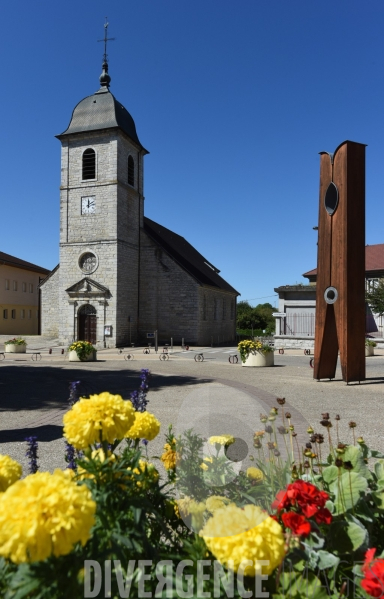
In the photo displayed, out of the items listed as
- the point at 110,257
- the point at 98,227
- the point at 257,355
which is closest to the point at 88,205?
the point at 98,227

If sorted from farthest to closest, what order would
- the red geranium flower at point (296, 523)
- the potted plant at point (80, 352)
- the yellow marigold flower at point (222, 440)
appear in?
the potted plant at point (80, 352)
the yellow marigold flower at point (222, 440)
the red geranium flower at point (296, 523)

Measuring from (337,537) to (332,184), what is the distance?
38.0 feet

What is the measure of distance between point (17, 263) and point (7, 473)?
45.1 metres

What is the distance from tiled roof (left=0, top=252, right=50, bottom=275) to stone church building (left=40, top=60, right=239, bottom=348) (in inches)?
383

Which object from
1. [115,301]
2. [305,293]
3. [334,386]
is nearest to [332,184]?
[334,386]

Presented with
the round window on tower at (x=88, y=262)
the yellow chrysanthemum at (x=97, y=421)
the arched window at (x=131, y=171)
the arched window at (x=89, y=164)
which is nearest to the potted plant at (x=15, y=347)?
the round window on tower at (x=88, y=262)

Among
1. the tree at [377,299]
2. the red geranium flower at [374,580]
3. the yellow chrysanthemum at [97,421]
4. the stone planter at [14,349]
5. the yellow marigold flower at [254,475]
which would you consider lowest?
the stone planter at [14,349]

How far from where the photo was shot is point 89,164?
31438mm

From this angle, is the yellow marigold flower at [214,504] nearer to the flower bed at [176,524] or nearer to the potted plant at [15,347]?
the flower bed at [176,524]

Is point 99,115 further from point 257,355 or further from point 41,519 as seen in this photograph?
point 41,519

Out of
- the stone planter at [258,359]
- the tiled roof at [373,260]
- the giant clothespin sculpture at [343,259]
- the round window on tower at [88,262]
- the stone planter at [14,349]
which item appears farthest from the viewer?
the tiled roof at [373,260]

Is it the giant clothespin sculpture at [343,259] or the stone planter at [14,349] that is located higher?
the giant clothespin sculpture at [343,259]

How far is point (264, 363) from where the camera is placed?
16922 millimetres

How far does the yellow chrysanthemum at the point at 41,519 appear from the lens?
3.49 ft
